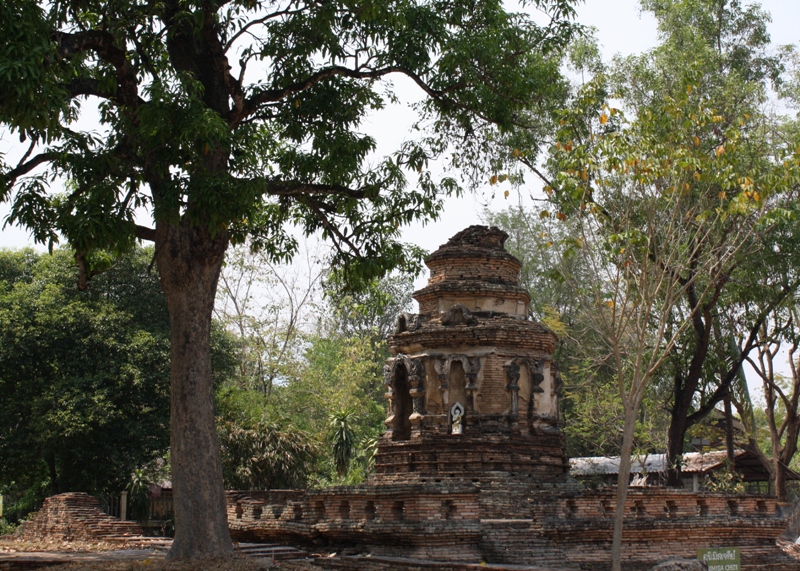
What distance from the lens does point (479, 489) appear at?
15.0 m

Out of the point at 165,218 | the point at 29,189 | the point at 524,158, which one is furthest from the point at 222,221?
the point at 524,158

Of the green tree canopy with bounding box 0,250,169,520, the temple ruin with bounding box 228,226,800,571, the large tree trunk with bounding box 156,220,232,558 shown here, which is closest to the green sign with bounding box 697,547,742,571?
the temple ruin with bounding box 228,226,800,571

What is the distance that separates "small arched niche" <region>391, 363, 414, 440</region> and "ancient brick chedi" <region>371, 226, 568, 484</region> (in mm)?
20

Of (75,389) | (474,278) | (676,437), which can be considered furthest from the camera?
(75,389)

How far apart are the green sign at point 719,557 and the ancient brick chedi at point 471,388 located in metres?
6.06

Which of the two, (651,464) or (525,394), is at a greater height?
(525,394)

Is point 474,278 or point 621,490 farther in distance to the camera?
point 474,278

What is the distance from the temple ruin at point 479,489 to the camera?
14.2 meters

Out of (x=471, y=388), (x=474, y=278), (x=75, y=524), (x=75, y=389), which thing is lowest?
(x=75, y=524)

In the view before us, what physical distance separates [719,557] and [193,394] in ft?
22.4

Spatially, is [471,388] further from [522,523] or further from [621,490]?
[621,490]

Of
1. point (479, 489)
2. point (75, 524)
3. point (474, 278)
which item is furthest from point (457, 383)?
point (75, 524)

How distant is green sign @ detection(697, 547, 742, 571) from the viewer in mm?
10375

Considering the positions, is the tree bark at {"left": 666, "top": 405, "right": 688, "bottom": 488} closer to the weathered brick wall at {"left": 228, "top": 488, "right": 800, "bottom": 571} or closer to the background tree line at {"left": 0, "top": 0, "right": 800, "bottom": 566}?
the background tree line at {"left": 0, "top": 0, "right": 800, "bottom": 566}
